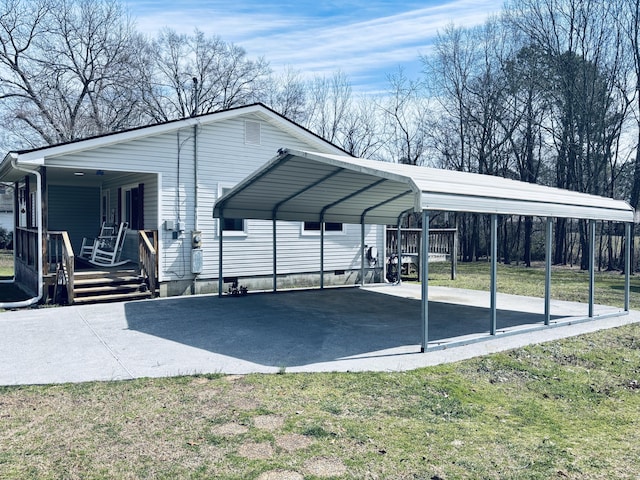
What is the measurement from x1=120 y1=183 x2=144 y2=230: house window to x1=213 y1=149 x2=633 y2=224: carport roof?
9.86 ft

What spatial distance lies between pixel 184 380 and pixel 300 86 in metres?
30.9

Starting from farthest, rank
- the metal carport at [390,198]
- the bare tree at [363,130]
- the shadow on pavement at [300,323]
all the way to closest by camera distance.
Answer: the bare tree at [363,130] < the shadow on pavement at [300,323] < the metal carport at [390,198]

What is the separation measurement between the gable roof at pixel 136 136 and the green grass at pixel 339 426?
6104 millimetres

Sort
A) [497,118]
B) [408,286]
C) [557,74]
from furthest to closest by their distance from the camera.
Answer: [497,118]
[557,74]
[408,286]

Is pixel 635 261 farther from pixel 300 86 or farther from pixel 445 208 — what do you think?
pixel 300 86

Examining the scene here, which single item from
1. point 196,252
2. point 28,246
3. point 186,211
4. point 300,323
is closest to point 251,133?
point 186,211

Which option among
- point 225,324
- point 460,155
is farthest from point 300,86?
point 225,324

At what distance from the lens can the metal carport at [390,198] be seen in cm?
644

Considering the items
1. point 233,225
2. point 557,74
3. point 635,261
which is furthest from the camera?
point 557,74

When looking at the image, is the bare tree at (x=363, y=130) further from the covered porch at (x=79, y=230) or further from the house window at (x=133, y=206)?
the house window at (x=133, y=206)

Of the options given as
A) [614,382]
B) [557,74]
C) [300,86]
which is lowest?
[614,382]

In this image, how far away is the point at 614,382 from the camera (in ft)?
17.5

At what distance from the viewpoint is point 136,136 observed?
34.7ft

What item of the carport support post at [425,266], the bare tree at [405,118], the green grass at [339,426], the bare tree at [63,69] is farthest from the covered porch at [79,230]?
the bare tree at [405,118]
